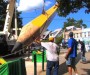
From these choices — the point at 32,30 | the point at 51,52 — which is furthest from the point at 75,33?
the point at 32,30

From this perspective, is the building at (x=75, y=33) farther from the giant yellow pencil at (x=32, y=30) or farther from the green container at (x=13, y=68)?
the green container at (x=13, y=68)

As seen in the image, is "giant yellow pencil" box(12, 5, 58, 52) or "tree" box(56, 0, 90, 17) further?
"tree" box(56, 0, 90, 17)

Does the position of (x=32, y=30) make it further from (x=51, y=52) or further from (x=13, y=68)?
(x=13, y=68)

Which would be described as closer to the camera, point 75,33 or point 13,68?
point 13,68

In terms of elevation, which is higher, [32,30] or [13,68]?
[32,30]

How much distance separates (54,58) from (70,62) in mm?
1093

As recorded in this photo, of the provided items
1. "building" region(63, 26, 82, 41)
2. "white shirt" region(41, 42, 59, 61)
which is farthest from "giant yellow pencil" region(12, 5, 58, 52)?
"building" region(63, 26, 82, 41)

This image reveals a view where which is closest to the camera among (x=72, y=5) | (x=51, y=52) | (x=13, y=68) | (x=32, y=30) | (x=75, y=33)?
(x=13, y=68)

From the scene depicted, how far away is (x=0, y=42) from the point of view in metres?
31.6

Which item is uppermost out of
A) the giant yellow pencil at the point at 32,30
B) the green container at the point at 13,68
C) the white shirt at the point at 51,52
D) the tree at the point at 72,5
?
the tree at the point at 72,5

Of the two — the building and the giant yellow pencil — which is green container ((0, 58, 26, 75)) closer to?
the giant yellow pencil

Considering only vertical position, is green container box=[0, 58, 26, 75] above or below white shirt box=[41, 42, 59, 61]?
below

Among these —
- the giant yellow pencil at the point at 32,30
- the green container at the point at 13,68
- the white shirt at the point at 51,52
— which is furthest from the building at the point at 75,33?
the green container at the point at 13,68

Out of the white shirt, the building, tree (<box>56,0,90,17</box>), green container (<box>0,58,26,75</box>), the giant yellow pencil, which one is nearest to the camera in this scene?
green container (<box>0,58,26,75</box>)
